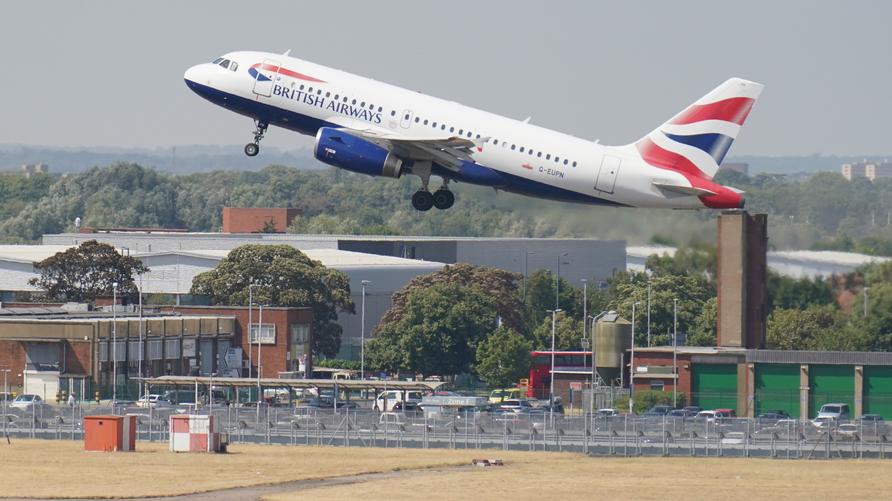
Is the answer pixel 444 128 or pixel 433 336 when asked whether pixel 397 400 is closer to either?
pixel 433 336

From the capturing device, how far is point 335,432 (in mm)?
116188

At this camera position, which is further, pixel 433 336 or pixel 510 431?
pixel 433 336

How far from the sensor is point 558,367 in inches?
6747

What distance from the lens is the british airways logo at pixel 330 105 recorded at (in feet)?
332

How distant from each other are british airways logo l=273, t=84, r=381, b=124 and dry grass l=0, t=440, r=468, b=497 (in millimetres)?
18139

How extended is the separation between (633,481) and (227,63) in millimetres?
32387

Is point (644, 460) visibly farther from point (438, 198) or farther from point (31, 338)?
point (31, 338)

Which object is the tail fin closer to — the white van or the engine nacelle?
the engine nacelle

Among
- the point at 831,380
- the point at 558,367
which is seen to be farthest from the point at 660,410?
the point at 558,367

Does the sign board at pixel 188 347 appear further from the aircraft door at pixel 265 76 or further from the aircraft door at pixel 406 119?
the aircraft door at pixel 406 119

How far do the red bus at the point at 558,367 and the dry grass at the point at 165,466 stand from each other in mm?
58307

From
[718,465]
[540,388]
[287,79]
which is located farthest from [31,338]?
[718,465]

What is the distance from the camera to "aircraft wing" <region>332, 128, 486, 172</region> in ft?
325

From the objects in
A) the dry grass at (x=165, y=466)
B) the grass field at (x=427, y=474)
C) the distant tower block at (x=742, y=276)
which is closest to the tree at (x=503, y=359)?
the distant tower block at (x=742, y=276)
